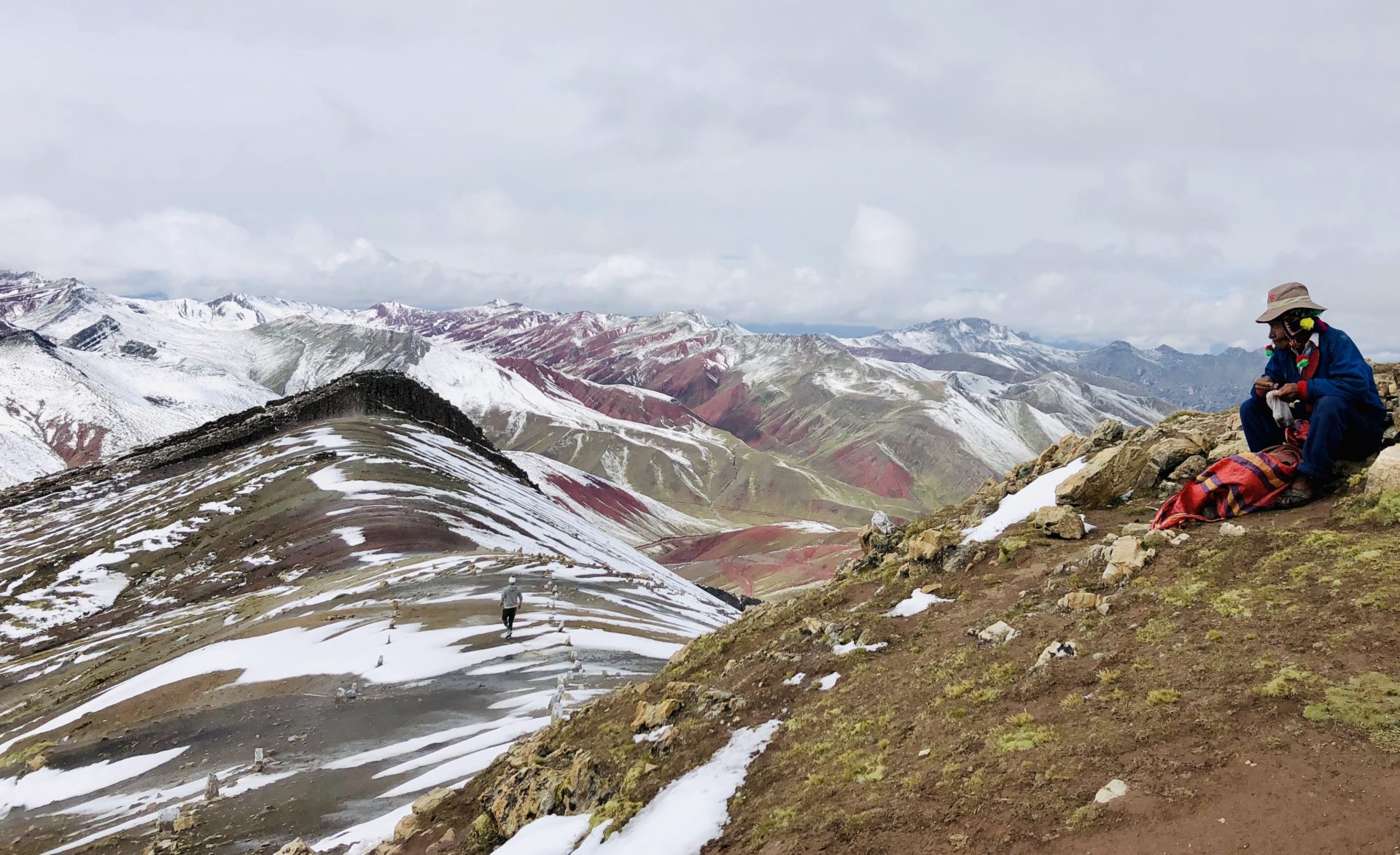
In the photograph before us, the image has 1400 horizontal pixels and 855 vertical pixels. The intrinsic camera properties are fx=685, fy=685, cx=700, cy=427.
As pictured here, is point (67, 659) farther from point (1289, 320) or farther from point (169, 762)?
point (1289, 320)

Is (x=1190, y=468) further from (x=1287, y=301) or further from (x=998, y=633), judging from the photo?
(x=998, y=633)

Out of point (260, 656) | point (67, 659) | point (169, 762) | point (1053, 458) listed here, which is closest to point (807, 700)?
point (1053, 458)

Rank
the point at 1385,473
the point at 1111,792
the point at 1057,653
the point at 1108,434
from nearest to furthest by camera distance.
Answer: the point at 1111,792, the point at 1057,653, the point at 1385,473, the point at 1108,434

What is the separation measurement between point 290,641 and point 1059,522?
30175 mm

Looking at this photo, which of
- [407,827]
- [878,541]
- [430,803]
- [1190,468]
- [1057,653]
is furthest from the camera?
[878,541]

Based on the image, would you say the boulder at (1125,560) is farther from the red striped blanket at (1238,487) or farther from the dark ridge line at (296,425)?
the dark ridge line at (296,425)

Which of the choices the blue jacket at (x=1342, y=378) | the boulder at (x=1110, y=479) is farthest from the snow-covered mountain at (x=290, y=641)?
the blue jacket at (x=1342, y=378)

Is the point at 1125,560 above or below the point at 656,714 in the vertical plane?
above

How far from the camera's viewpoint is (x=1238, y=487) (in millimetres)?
11289

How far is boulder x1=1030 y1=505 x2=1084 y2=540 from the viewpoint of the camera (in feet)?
42.1

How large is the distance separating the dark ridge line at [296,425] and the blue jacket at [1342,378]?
109 m

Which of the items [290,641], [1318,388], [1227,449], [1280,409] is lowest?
[290,641]

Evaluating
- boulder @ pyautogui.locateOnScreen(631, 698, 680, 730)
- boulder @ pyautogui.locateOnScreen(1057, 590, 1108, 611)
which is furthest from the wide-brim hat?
boulder @ pyautogui.locateOnScreen(631, 698, 680, 730)

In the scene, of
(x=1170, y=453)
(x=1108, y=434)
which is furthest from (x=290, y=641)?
(x=1170, y=453)
